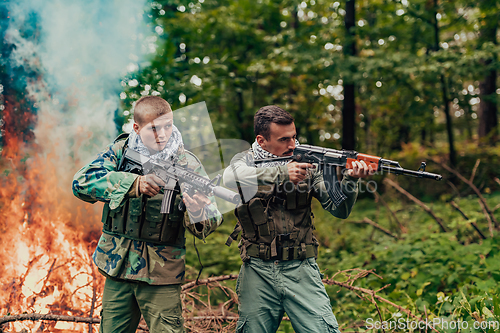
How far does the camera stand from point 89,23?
489 cm

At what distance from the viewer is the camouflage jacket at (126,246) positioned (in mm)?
2232

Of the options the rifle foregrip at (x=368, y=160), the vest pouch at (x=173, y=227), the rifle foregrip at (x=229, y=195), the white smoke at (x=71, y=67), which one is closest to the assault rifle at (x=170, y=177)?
the rifle foregrip at (x=229, y=195)

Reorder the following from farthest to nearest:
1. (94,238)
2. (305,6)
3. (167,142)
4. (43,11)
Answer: (305,6)
(43,11)
(94,238)
(167,142)

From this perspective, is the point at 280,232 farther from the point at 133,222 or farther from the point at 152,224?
the point at 133,222

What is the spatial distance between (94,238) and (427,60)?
7309 mm

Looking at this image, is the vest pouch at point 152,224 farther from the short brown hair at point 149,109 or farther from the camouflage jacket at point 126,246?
the short brown hair at point 149,109

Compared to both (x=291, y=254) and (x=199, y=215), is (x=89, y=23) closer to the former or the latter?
(x=199, y=215)

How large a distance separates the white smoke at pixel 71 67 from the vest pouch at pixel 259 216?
9.63 feet

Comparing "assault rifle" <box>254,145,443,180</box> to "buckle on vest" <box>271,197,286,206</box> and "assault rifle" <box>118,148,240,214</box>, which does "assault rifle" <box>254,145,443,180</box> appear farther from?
"assault rifle" <box>118,148,240,214</box>

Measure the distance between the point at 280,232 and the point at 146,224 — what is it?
0.91 metres

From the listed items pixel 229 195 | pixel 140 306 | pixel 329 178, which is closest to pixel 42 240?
pixel 140 306

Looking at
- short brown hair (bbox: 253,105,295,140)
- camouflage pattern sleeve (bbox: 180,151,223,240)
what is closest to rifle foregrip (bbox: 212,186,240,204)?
camouflage pattern sleeve (bbox: 180,151,223,240)

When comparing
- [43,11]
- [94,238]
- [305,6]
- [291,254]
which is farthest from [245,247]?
[305,6]
